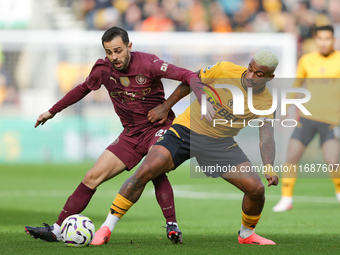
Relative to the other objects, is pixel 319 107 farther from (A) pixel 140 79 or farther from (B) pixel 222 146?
(A) pixel 140 79

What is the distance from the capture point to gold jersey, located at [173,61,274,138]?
4680mm

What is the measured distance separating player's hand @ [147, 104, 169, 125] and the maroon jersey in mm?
76

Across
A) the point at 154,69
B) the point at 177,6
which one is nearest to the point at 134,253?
the point at 154,69

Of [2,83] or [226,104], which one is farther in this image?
[2,83]

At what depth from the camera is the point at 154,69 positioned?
492 centimetres

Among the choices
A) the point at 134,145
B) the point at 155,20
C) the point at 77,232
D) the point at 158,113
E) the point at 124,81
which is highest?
the point at 155,20

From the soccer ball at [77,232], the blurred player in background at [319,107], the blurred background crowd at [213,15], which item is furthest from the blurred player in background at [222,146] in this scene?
the blurred background crowd at [213,15]

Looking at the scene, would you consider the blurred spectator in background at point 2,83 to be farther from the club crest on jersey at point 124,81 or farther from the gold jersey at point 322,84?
the club crest on jersey at point 124,81

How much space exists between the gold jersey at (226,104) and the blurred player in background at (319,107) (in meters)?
3.01

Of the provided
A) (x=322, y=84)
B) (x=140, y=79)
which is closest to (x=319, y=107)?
(x=322, y=84)

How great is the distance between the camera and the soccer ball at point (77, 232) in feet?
14.4

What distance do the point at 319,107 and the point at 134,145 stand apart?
3717 millimetres

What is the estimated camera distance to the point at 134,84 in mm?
4934

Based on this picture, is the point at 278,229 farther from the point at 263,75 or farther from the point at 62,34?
the point at 62,34
